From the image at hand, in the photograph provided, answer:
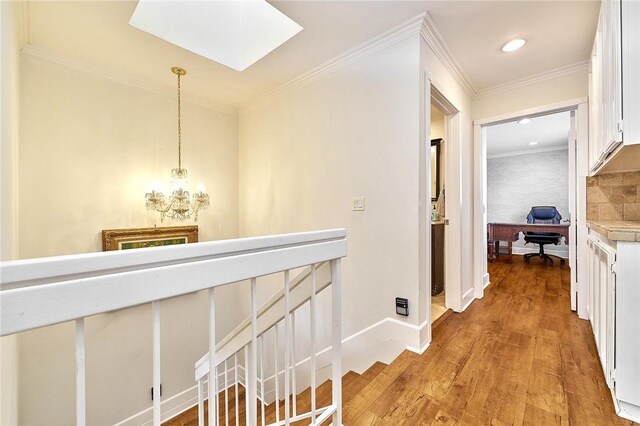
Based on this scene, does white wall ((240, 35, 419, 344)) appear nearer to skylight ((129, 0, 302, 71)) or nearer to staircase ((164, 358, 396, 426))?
staircase ((164, 358, 396, 426))

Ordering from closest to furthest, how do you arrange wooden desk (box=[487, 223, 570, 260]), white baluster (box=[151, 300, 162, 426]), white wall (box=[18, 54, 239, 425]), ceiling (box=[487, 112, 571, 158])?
white baluster (box=[151, 300, 162, 426]) → white wall (box=[18, 54, 239, 425]) → ceiling (box=[487, 112, 571, 158]) → wooden desk (box=[487, 223, 570, 260])

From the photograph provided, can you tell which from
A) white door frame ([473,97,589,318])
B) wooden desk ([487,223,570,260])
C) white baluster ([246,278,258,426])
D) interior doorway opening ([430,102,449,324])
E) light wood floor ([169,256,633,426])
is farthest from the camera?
wooden desk ([487,223,570,260])

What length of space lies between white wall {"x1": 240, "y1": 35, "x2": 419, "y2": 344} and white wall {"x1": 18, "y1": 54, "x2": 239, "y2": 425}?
119 cm

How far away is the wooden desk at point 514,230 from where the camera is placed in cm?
470

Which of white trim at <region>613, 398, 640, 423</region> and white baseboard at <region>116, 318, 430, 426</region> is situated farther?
white baseboard at <region>116, 318, 430, 426</region>

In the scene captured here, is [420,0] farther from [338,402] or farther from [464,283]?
[464,283]

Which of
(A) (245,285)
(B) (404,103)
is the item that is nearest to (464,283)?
(B) (404,103)

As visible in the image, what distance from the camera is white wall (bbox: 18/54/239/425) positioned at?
220 cm

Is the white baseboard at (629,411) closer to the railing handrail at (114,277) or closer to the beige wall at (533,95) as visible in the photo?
the railing handrail at (114,277)

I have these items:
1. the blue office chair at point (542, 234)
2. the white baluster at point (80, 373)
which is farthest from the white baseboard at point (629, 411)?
the blue office chair at point (542, 234)

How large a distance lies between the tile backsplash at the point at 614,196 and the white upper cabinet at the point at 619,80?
0.54 m

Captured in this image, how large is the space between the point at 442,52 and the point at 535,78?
1131mm

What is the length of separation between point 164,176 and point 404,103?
2.52m

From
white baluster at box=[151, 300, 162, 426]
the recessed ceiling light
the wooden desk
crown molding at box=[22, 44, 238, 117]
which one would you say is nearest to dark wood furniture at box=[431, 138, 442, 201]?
the recessed ceiling light
